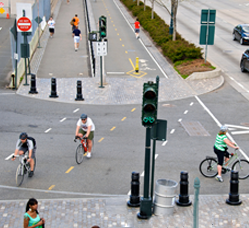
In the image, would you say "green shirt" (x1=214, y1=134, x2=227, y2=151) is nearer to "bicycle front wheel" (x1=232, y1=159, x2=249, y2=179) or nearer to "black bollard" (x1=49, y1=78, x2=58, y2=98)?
"bicycle front wheel" (x1=232, y1=159, x2=249, y2=179)

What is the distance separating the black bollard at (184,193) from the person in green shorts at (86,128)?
3.62 metres

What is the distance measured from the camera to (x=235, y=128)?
645 inches

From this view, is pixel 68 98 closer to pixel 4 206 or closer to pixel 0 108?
pixel 0 108

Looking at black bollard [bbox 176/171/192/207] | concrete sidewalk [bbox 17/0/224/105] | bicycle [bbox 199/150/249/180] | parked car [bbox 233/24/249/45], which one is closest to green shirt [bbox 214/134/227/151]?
bicycle [bbox 199/150/249/180]

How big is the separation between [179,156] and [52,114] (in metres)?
6.73

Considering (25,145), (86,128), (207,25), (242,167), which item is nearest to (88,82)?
(207,25)

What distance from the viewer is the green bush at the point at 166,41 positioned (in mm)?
26656

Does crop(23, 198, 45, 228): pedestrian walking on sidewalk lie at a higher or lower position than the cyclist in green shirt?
higher

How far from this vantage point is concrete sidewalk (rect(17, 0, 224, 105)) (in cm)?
2061

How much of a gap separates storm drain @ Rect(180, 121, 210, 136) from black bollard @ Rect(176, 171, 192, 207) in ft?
18.6

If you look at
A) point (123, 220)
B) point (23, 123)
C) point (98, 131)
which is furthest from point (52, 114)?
point (123, 220)

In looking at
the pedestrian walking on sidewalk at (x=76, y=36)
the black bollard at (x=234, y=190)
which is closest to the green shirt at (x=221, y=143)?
the black bollard at (x=234, y=190)

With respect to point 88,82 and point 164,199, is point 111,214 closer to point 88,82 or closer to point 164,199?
point 164,199

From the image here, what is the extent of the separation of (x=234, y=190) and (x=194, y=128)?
6.35m
